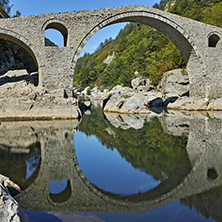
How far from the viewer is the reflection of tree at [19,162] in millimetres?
3609

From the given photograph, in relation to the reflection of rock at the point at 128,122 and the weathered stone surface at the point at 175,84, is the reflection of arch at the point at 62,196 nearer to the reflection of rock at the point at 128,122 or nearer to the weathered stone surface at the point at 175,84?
the reflection of rock at the point at 128,122

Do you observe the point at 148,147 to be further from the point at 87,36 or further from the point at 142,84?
the point at 142,84

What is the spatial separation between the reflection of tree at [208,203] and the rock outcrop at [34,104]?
7949 millimetres

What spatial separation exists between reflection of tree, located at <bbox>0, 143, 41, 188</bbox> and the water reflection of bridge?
131 millimetres

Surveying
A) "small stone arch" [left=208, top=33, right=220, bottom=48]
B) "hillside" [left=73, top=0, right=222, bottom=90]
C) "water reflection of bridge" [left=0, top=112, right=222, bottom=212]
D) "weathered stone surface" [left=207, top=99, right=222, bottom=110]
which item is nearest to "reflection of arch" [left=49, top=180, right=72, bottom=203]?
"water reflection of bridge" [left=0, top=112, right=222, bottom=212]

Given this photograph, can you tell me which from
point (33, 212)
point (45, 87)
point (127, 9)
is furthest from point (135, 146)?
point (127, 9)

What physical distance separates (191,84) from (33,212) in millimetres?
14158

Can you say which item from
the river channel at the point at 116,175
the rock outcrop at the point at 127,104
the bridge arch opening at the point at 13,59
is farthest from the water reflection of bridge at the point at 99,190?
the bridge arch opening at the point at 13,59

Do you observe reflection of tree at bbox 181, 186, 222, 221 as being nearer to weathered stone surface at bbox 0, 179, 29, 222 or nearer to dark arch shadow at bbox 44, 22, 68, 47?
weathered stone surface at bbox 0, 179, 29, 222

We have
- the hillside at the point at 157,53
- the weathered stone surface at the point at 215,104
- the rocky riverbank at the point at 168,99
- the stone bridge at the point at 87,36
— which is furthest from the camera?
the hillside at the point at 157,53

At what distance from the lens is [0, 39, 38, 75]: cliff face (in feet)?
55.4

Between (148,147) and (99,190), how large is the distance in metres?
2.58

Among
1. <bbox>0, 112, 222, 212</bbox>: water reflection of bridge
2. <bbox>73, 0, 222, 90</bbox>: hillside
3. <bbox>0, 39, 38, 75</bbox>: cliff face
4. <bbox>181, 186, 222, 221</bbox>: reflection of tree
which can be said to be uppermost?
<bbox>73, 0, 222, 90</bbox>: hillside

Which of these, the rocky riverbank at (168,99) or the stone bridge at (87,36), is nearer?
the stone bridge at (87,36)
